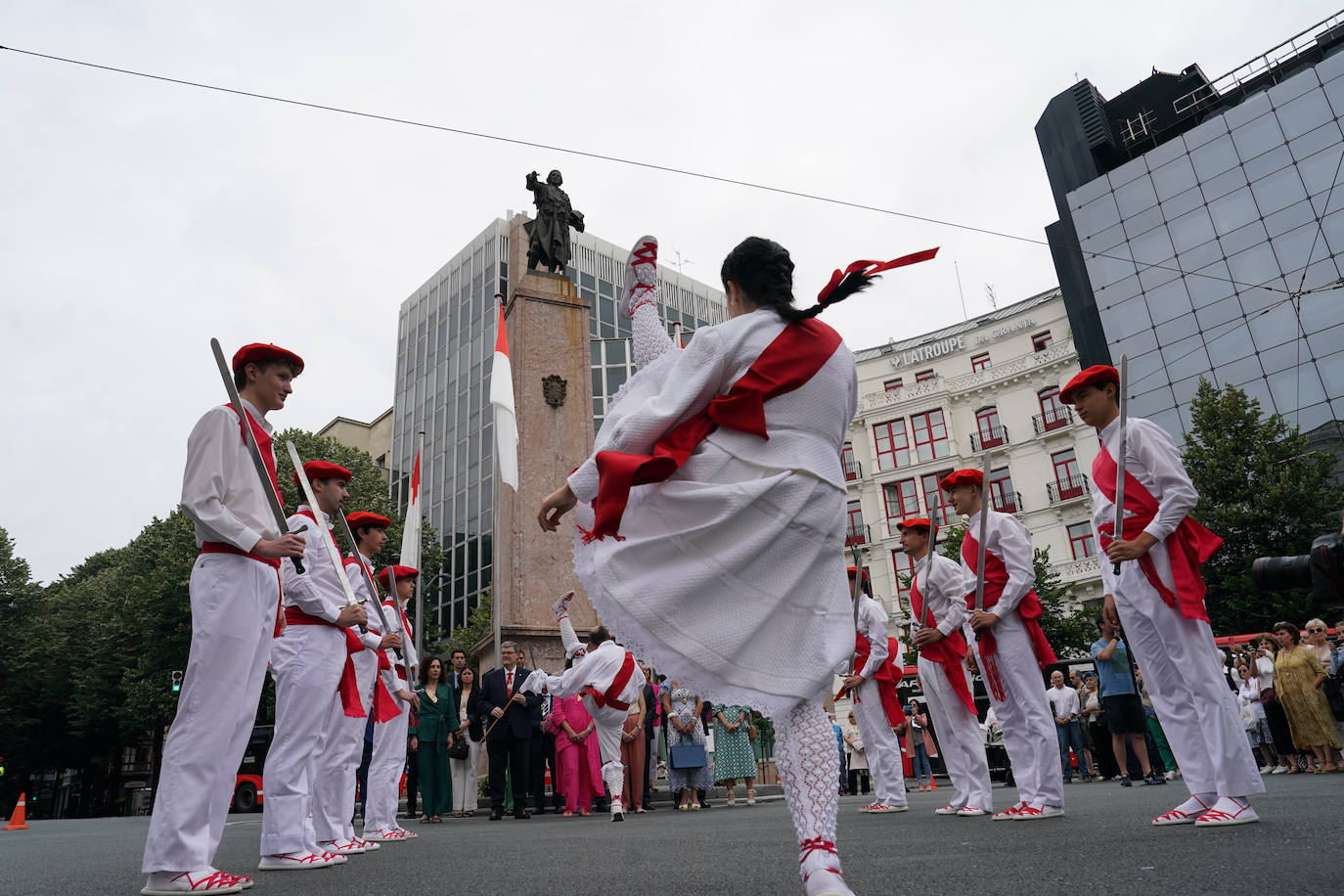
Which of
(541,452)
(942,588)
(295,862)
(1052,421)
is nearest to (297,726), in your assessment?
(295,862)

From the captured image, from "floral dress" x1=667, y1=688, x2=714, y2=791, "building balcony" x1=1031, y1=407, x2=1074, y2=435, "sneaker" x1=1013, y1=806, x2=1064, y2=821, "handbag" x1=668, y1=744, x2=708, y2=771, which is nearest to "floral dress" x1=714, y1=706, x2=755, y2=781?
"floral dress" x1=667, y1=688, x2=714, y2=791

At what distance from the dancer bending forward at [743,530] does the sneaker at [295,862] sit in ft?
9.65

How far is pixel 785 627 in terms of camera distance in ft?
8.73

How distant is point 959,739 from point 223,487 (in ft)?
17.7

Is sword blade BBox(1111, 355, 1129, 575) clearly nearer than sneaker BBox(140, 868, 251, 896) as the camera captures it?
No

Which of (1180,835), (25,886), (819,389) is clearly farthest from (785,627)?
(25,886)

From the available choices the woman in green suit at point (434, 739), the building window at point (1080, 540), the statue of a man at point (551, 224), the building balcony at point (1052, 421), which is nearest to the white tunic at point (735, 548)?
the woman in green suit at point (434, 739)

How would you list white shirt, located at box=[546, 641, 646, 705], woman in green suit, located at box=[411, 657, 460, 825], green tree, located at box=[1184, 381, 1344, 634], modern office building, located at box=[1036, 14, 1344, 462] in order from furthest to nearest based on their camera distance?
modern office building, located at box=[1036, 14, 1344, 462] < green tree, located at box=[1184, 381, 1344, 634] < woman in green suit, located at box=[411, 657, 460, 825] < white shirt, located at box=[546, 641, 646, 705]

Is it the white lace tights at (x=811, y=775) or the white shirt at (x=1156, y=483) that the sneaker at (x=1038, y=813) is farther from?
the white lace tights at (x=811, y=775)

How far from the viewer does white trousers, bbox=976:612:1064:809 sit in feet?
18.4

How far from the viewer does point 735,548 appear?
2.68 m

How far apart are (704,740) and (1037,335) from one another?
3430cm

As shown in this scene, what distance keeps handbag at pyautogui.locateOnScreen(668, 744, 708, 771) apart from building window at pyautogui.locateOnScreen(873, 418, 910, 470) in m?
33.0

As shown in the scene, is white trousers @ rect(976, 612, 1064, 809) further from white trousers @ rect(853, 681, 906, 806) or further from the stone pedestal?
the stone pedestal
